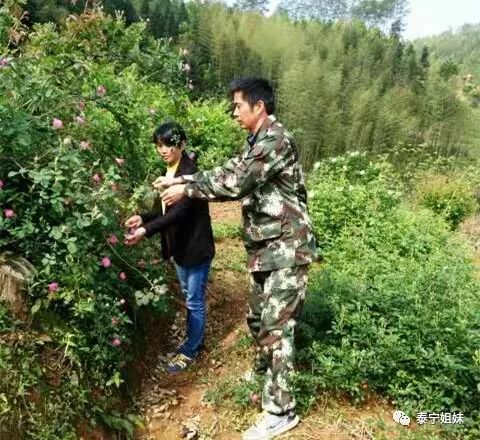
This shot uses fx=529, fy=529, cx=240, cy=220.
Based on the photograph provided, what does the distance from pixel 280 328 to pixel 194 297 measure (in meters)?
0.76

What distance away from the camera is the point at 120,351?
295 cm

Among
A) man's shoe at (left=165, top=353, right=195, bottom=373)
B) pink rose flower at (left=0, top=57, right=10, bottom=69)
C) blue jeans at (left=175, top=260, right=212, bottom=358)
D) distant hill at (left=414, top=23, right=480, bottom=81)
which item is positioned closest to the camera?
pink rose flower at (left=0, top=57, right=10, bottom=69)

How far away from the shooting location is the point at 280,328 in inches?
106

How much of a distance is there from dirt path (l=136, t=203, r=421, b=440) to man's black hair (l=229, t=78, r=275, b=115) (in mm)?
1594

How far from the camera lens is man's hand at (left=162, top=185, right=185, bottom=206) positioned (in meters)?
2.73

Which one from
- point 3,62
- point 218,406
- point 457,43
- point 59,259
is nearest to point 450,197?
point 218,406

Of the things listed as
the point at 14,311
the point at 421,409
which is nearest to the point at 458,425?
the point at 421,409

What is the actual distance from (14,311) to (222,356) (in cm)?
150

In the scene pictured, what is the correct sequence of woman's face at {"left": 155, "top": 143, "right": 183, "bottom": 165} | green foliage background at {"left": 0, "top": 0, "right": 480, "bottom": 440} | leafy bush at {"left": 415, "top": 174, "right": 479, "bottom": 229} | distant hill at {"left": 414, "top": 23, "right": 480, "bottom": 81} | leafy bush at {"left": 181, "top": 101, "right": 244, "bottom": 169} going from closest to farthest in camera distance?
green foliage background at {"left": 0, "top": 0, "right": 480, "bottom": 440}, woman's face at {"left": 155, "top": 143, "right": 183, "bottom": 165}, leafy bush at {"left": 415, "top": 174, "right": 479, "bottom": 229}, leafy bush at {"left": 181, "top": 101, "right": 244, "bottom": 169}, distant hill at {"left": 414, "top": 23, "right": 480, "bottom": 81}

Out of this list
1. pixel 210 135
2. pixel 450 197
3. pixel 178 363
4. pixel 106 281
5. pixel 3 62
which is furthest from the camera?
pixel 210 135

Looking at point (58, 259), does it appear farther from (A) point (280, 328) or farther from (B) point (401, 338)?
(B) point (401, 338)

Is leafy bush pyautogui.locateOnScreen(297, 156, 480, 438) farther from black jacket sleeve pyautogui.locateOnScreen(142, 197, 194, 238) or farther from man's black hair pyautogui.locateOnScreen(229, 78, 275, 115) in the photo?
man's black hair pyautogui.locateOnScreen(229, 78, 275, 115)

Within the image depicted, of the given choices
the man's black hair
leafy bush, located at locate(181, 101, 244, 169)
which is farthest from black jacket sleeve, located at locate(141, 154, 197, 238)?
leafy bush, located at locate(181, 101, 244, 169)

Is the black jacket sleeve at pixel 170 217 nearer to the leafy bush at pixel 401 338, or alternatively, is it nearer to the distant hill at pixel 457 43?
the leafy bush at pixel 401 338
